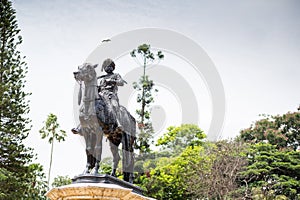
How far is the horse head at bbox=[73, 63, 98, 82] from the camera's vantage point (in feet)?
27.1

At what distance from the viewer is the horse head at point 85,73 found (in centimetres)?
825

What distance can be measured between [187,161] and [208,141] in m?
4.60

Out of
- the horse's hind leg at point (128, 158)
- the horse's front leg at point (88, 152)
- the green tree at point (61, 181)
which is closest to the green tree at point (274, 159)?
the green tree at point (61, 181)

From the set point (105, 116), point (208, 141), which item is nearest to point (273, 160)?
point (208, 141)

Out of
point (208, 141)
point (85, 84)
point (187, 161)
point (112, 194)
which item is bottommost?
point (112, 194)

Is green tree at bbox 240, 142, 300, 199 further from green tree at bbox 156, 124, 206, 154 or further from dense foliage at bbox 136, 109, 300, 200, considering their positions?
green tree at bbox 156, 124, 206, 154

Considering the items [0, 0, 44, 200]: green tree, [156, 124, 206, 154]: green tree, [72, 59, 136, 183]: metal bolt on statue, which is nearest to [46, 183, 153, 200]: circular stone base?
[72, 59, 136, 183]: metal bolt on statue

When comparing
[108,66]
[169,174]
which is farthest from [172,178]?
[108,66]

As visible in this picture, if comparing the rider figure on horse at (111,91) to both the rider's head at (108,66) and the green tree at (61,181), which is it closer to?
the rider's head at (108,66)

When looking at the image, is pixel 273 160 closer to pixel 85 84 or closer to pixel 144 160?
pixel 144 160

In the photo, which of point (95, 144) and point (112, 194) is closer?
point (112, 194)

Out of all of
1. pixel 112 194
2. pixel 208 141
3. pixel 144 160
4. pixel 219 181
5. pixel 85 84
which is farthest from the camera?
pixel 208 141

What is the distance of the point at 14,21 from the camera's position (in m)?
24.6

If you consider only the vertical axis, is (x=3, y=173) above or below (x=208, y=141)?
below
